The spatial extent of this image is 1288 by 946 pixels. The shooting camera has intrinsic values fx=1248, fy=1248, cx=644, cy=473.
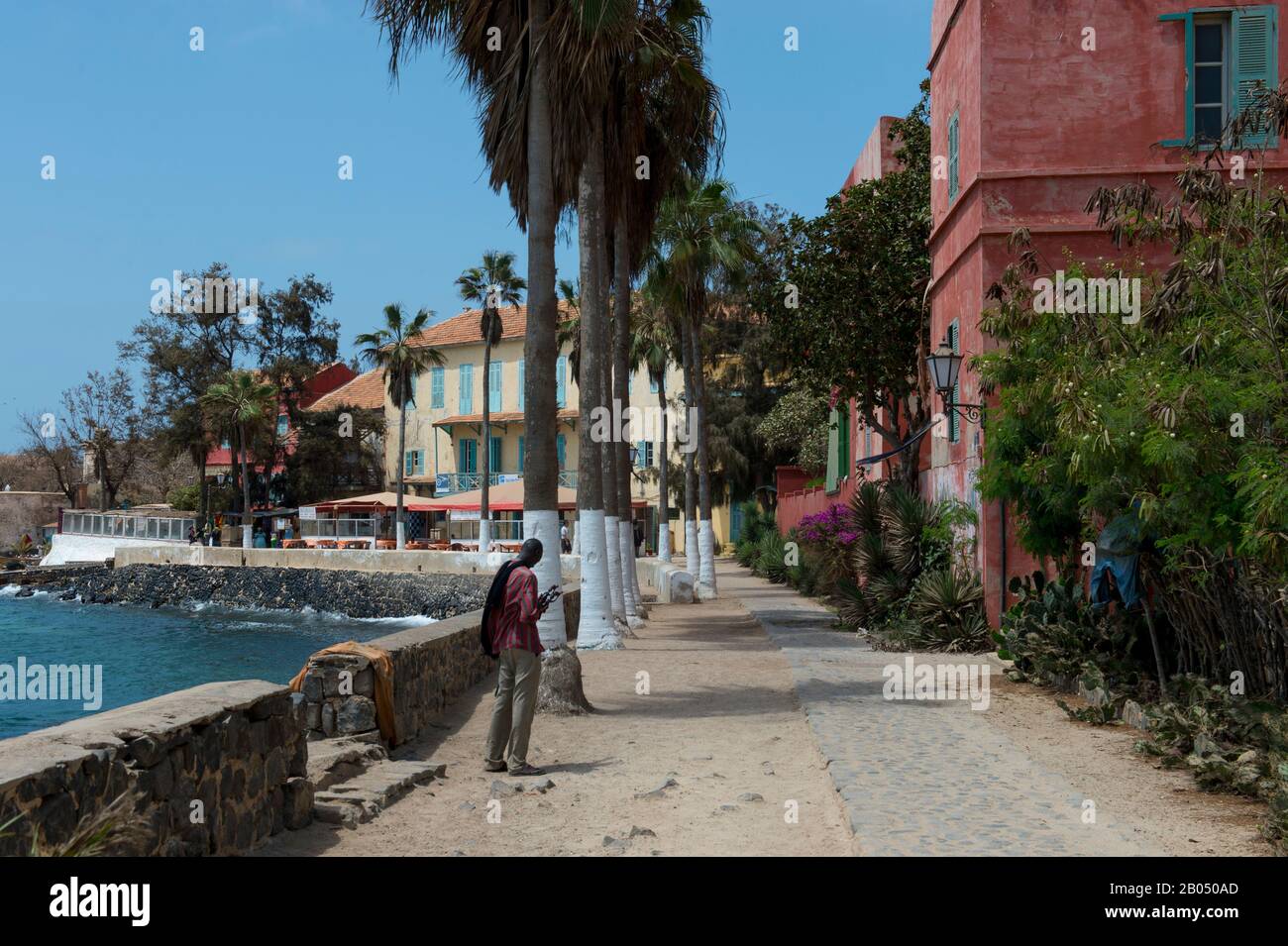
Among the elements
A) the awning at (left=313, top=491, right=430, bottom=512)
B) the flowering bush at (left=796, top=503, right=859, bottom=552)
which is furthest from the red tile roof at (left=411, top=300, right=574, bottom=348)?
the flowering bush at (left=796, top=503, right=859, bottom=552)

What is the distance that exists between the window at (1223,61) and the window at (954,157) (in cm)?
304

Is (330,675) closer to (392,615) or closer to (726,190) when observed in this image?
(726,190)

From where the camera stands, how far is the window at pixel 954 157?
18375 millimetres

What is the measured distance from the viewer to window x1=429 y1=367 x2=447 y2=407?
2574 inches

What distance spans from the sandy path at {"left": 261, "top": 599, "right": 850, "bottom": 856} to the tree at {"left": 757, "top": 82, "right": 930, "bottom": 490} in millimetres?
9913

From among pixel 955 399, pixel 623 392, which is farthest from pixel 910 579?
pixel 623 392

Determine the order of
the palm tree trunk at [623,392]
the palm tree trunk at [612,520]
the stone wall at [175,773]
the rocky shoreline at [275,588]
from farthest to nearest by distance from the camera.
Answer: the rocky shoreline at [275,588] < the palm tree trunk at [623,392] < the palm tree trunk at [612,520] < the stone wall at [175,773]

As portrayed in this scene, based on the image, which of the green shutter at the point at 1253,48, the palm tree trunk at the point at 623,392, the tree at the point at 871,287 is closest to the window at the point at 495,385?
the palm tree trunk at the point at 623,392

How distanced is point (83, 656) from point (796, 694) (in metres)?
27.0

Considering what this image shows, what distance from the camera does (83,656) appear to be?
34.2 m

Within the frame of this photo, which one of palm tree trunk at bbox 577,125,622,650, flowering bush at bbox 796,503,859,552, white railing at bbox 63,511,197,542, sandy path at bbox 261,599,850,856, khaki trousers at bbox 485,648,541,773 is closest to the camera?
sandy path at bbox 261,599,850,856

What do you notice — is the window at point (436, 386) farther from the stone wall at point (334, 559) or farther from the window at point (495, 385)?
the stone wall at point (334, 559)

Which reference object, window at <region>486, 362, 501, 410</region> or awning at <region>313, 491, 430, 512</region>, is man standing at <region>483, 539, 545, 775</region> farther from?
window at <region>486, 362, 501, 410</region>

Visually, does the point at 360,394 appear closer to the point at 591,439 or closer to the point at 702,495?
the point at 702,495
